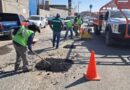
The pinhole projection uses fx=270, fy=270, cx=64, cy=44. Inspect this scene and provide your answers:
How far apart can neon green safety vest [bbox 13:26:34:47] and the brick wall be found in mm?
22367

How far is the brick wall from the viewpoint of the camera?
3020 cm

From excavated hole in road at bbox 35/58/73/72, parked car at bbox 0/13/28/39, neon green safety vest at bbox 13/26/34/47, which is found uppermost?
neon green safety vest at bbox 13/26/34/47

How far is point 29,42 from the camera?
7648 mm

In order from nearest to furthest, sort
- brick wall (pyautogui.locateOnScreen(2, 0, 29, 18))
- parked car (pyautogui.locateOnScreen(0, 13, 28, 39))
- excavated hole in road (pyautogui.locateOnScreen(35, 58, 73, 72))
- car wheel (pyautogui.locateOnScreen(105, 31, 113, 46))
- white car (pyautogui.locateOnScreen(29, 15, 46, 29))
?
excavated hole in road (pyautogui.locateOnScreen(35, 58, 73, 72)) < car wheel (pyautogui.locateOnScreen(105, 31, 113, 46)) < parked car (pyautogui.locateOnScreen(0, 13, 28, 39)) < white car (pyautogui.locateOnScreen(29, 15, 46, 29)) < brick wall (pyautogui.locateOnScreen(2, 0, 29, 18))

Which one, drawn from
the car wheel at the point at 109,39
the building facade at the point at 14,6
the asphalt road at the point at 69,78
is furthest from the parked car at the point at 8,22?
the building facade at the point at 14,6

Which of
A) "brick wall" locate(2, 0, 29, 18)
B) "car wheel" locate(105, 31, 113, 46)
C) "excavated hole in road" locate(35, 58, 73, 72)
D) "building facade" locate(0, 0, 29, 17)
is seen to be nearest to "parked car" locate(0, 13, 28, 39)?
"car wheel" locate(105, 31, 113, 46)

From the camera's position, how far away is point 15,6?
34188 millimetres

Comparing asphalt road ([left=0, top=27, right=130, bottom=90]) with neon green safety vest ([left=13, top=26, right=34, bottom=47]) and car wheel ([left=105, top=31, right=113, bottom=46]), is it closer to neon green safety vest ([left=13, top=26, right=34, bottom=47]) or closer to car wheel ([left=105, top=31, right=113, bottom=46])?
neon green safety vest ([left=13, top=26, right=34, bottom=47])

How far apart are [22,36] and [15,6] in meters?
27.4

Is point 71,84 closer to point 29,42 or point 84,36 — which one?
point 29,42

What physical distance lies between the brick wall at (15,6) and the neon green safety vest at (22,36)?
2237 centimetres

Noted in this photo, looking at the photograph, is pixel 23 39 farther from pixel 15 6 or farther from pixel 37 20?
pixel 15 6

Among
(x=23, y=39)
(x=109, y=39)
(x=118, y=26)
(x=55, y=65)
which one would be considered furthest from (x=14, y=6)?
(x=23, y=39)

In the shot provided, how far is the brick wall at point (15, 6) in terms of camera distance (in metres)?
30.2
